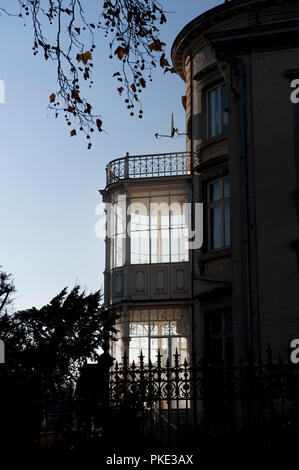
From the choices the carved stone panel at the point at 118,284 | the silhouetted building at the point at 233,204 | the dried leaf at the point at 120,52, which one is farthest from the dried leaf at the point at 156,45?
the carved stone panel at the point at 118,284

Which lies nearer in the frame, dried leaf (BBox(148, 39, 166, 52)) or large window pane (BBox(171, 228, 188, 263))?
dried leaf (BBox(148, 39, 166, 52))

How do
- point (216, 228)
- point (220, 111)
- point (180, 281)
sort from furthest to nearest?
point (180, 281) → point (220, 111) → point (216, 228)

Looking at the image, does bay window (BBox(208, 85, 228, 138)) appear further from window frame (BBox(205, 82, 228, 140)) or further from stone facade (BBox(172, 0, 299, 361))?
stone facade (BBox(172, 0, 299, 361))

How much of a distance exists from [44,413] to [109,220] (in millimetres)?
13756

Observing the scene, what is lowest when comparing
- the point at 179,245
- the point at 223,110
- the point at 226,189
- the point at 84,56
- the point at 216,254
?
the point at 216,254

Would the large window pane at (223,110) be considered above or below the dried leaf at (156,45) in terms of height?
above

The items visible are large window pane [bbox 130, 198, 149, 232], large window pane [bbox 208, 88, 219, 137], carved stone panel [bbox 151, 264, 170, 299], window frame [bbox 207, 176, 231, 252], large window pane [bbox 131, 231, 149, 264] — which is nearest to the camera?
window frame [bbox 207, 176, 231, 252]

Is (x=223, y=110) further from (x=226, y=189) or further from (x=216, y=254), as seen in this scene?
(x=216, y=254)

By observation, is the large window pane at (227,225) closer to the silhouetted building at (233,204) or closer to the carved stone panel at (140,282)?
the silhouetted building at (233,204)

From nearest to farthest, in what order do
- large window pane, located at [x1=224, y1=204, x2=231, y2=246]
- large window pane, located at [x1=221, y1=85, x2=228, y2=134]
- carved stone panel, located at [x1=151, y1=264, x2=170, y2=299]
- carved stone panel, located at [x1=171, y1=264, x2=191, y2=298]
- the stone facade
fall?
the stone facade, large window pane, located at [x1=224, y1=204, x2=231, y2=246], large window pane, located at [x1=221, y1=85, x2=228, y2=134], carved stone panel, located at [x1=171, y1=264, x2=191, y2=298], carved stone panel, located at [x1=151, y1=264, x2=170, y2=299]

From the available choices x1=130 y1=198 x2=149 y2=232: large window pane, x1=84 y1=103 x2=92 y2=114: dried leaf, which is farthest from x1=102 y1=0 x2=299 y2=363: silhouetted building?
x1=84 y1=103 x2=92 y2=114: dried leaf

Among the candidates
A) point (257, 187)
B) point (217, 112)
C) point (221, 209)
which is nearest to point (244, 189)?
point (257, 187)
